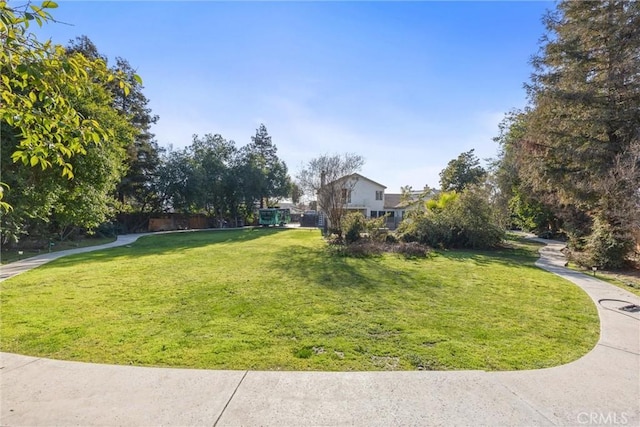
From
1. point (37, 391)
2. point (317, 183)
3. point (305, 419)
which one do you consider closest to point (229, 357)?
point (305, 419)

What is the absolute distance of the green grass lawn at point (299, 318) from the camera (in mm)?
3629

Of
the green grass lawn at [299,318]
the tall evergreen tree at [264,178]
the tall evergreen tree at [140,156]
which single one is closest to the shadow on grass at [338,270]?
the green grass lawn at [299,318]

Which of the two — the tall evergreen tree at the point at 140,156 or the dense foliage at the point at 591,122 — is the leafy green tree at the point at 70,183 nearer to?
the tall evergreen tree at the point at 140,156

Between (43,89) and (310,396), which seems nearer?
(43,89)

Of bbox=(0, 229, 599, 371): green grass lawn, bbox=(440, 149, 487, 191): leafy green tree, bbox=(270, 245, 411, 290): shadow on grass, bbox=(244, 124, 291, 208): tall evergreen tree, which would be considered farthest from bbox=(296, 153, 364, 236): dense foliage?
bbox=(440, 149, 487, 191): leafy green tree

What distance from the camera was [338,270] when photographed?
9195mm

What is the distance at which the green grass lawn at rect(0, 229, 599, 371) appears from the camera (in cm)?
363

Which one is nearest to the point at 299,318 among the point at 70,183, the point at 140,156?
the point at 70,183

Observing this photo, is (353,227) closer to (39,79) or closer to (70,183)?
(70,183)

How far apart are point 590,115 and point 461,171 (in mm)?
25958

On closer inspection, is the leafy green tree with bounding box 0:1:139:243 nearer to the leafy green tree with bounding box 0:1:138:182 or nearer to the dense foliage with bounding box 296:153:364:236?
the leafy green tree with bounding box 0:1:138:182

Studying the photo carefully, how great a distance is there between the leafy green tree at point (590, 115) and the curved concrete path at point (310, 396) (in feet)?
29.0

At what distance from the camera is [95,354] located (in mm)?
3605

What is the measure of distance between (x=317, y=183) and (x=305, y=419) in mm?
16498
